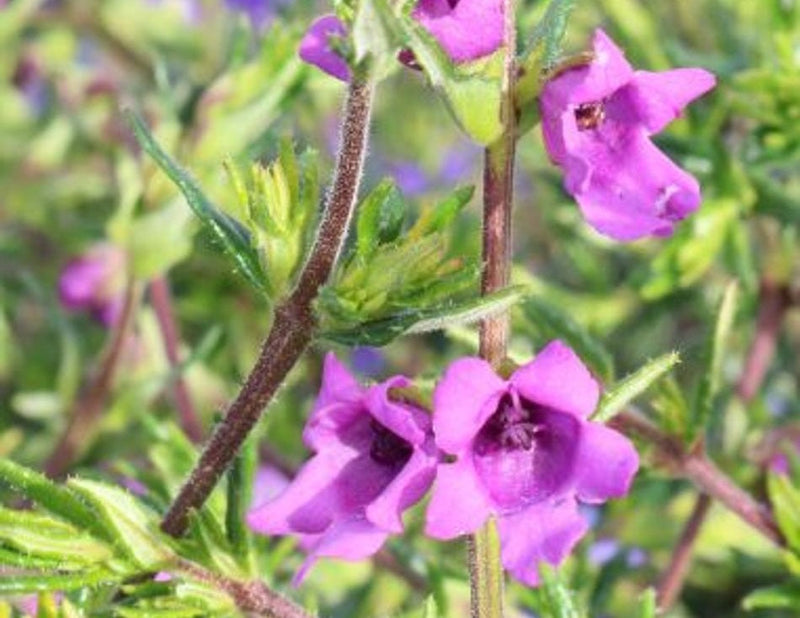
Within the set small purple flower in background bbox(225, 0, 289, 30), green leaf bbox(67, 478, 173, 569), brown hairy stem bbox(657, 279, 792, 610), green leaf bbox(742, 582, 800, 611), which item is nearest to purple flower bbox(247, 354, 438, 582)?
green leaf bbox(67, 478, 173, 569)

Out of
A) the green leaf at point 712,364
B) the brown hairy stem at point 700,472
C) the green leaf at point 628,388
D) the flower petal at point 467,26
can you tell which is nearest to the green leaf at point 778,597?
the brown hairy stem at point 700,472

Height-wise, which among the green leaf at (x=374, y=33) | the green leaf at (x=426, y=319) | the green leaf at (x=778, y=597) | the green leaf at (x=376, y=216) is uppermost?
the green leaf at (x=374, y=33)

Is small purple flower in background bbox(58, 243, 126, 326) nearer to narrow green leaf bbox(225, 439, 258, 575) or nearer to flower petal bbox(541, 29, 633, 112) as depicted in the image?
narrow green leaf bbox(225, 439, 258, 575)

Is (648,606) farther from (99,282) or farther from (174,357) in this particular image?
(99,282)

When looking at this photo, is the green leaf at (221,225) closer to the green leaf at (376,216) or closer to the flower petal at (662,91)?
the green leaf at (376,216)

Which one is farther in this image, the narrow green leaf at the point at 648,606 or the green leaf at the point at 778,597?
the green leaf at the point at 778,597

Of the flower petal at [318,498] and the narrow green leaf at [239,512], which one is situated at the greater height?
the flower petal at [318,498]
